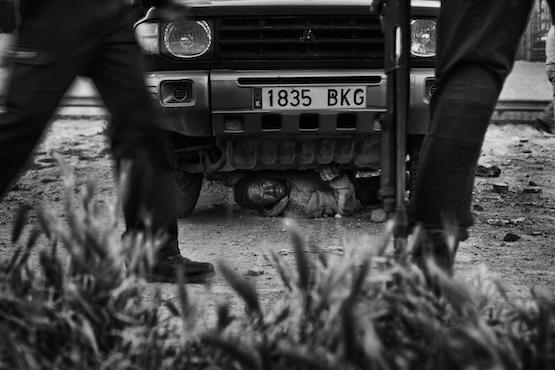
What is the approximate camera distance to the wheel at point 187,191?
6000 mm

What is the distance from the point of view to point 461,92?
2852 millimetres

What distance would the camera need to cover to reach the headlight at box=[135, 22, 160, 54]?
18.3ft

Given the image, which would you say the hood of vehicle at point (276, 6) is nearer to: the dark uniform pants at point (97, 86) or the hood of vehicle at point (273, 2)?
the hood of vehicle at point (273, 2)

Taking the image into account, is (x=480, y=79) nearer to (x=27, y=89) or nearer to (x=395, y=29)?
(x=395, y=29)

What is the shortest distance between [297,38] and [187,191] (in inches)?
49.1

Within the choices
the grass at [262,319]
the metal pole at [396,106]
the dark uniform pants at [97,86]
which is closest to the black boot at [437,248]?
the metal pole at [396,106]

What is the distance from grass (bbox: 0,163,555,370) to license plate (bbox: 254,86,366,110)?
10.4 ft

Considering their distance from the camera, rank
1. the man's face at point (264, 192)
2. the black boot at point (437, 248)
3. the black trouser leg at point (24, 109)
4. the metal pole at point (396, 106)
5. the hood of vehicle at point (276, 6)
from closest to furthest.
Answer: the black boot at point (437, 248)
the black trouser leg at point (24, 109)
the metal pole at point (396, 106)
the hood of vehicle at point (276, 6)
the man's face at point (264, 192)

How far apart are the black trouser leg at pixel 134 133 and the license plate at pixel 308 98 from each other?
2183 mm

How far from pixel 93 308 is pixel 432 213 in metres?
1.21

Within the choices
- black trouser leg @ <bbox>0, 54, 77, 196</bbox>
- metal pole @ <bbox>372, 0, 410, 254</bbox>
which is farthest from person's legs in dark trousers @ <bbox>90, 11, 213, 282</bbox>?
metal pole @ <bbox>372, 0, 410, 254</bbox>

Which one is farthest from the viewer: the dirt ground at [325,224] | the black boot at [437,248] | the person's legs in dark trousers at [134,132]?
the dirt ground at [325,224]

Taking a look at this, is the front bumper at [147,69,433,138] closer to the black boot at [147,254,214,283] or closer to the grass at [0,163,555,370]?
the black boot at [147,254,214,283]

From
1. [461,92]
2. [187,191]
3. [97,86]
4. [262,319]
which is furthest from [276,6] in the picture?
[262,319]
